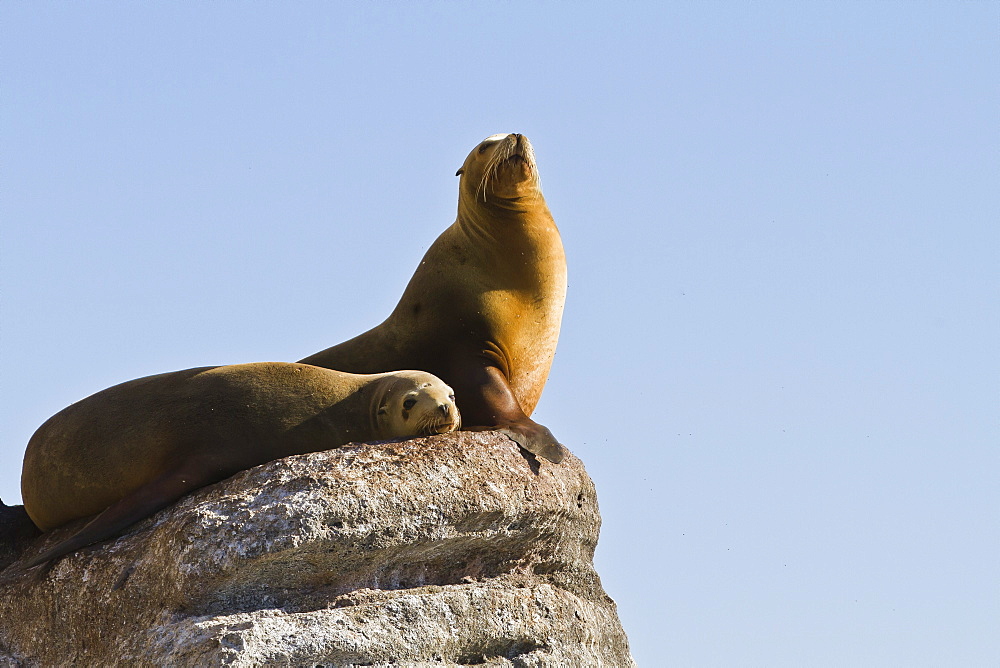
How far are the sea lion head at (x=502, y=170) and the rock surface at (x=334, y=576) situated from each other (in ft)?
6.28

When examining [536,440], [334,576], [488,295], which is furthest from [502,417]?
[334,576]

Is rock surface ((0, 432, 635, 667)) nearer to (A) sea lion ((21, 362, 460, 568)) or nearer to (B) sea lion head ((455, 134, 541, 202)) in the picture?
(A) sea lion ((21, 362, 460, 568))

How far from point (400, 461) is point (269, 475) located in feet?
2.19

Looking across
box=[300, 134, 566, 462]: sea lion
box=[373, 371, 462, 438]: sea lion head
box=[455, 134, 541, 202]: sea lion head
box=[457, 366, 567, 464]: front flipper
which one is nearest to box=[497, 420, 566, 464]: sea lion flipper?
box=[457, 366, 567, 464]: front flipper

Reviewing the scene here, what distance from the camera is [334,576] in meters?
6.23

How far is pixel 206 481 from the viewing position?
6613 millimetres

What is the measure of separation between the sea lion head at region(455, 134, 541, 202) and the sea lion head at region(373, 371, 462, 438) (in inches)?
71.7

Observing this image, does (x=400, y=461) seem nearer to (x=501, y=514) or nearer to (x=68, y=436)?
(x=501, y=514)

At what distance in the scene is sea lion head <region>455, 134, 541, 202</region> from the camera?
8250 mm

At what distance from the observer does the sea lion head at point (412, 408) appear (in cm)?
685

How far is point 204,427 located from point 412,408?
3.62 ft

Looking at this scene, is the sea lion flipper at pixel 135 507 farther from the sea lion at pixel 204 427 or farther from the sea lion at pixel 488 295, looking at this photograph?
the sea lion at pixel 488 295

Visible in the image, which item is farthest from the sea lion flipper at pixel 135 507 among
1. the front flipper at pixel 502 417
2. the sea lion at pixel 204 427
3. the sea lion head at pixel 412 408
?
the front flipper at pixel 502 417

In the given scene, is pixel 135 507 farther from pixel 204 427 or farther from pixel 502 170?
pixel 502 170
